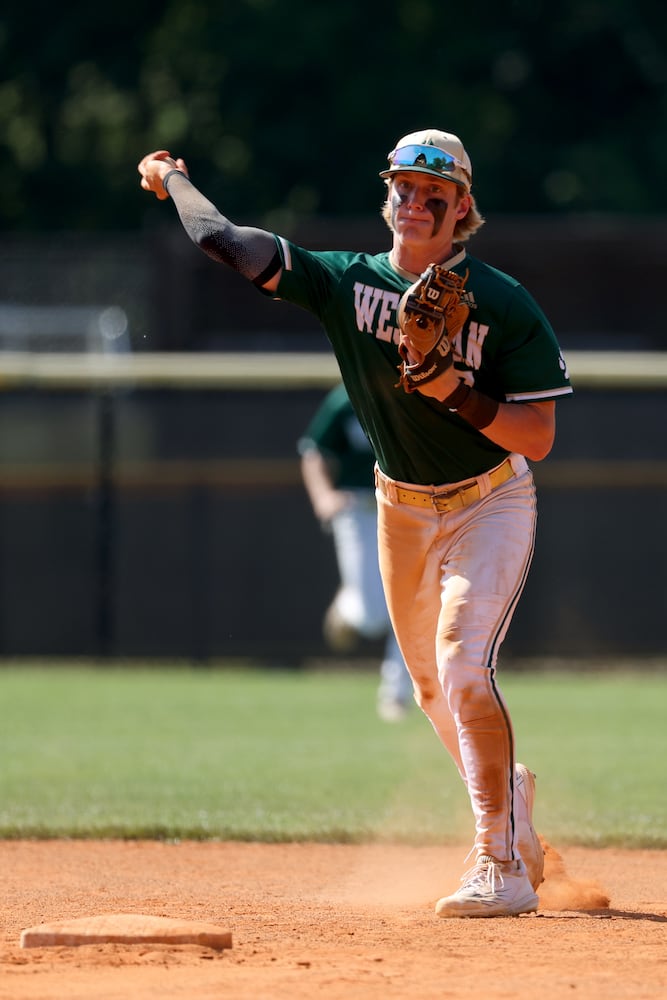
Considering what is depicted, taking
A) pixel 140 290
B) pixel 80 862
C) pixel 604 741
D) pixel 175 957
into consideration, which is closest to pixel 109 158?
pixel 140 290

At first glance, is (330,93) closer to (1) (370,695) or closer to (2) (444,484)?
(1) (370,695)

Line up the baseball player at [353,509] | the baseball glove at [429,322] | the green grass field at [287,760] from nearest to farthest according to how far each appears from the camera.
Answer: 1. the baseball glove at [429,322]
2. the green grass field at [287,760]
3. the baseball player at [353,509]

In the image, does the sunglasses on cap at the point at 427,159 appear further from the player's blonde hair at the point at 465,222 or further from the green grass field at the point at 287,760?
the green grass field at the point at 287,760

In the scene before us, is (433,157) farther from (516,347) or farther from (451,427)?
(451,427)

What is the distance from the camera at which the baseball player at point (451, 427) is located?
14.6ft

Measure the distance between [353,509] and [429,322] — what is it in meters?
5.95

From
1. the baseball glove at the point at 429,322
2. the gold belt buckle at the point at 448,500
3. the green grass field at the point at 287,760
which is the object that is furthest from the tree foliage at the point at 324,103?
the baseball glove at the point at 429,322

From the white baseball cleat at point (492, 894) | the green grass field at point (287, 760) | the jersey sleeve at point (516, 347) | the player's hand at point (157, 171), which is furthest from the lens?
the green grass field at point (287, 760)

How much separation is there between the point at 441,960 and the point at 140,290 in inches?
537

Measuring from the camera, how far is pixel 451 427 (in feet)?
15.3

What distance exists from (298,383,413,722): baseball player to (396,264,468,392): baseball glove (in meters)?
5.39

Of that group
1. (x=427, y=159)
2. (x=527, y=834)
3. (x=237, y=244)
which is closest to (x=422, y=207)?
(x=427, y=159)

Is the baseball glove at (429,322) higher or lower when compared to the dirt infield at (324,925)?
higher

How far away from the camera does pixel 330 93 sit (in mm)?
26078
